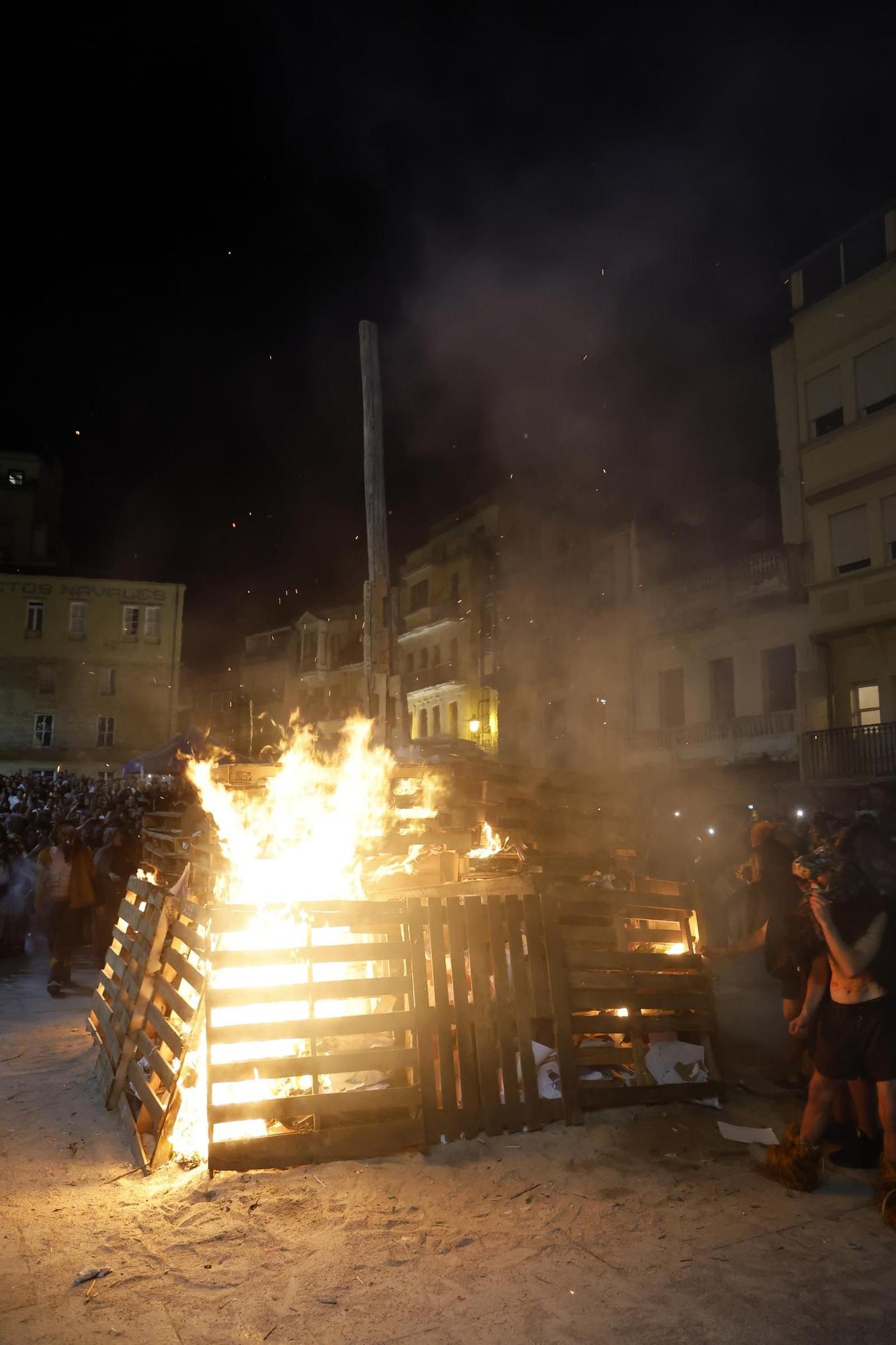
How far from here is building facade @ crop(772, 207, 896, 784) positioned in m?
20.2

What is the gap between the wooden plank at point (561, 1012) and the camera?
5.75 meters

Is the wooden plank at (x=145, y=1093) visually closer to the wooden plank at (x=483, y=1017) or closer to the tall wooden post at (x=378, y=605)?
the wooden plank at (x=483, y=1017)

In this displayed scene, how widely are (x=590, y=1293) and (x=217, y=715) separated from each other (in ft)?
192

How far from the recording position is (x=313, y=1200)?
15.4 ft

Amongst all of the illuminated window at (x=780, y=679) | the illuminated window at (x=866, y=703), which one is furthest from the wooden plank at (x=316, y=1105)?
the illuminated window at (x=780, y=679)

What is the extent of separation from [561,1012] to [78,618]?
4471 cm

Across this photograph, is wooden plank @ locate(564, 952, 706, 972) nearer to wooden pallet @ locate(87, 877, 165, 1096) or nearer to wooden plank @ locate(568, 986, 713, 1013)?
wooden plank @ locate(568, 986, 713, 1013)

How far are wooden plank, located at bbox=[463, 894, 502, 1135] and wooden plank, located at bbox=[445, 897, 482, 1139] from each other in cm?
4

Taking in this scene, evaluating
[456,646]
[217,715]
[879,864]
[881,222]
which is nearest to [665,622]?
[881,222]

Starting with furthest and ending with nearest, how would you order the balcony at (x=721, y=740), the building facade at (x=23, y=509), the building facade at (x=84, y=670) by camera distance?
the building facade at (x=23, y=509), the building facade at (x=84, y=670), the balcony at (x=721, y=740)

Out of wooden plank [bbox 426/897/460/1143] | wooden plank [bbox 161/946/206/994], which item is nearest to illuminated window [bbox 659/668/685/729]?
wooden plank [bbox 426/897/460/1143]

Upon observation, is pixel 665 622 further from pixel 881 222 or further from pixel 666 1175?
pixel 666 1175

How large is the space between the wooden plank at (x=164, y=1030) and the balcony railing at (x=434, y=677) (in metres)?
33.6

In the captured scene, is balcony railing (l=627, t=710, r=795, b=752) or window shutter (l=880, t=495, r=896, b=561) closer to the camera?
window shutter (l=880, t=495, r=896, b=561)
